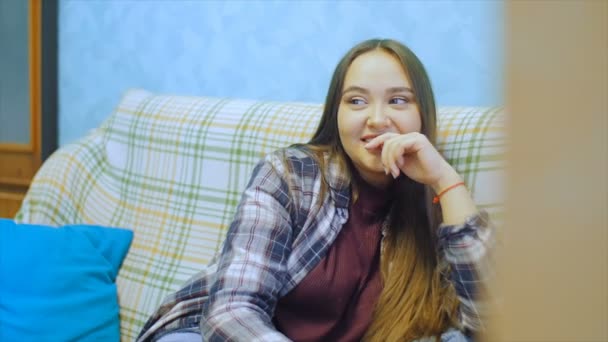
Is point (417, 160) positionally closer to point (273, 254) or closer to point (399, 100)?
point (399, 100)

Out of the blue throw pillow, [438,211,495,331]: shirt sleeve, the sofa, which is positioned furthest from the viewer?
the sofa

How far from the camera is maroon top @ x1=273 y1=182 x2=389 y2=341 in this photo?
1.08 metres

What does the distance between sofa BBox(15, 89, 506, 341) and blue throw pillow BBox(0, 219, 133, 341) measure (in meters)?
0.08

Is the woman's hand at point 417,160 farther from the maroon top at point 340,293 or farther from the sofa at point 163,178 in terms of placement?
the sofa at point 163,178

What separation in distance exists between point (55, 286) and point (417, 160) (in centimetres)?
86

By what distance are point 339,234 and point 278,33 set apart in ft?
2.49

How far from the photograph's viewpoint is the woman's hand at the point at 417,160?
104cm

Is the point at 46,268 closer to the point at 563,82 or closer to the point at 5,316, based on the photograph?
the point at 5,316

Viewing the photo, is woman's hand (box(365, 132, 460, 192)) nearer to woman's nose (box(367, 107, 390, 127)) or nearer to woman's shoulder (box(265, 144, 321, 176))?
woman's nose (box(367, 107, 390, 127))

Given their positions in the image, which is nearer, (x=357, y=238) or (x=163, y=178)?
(x=357, y=238)

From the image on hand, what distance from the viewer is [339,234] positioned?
1125mm

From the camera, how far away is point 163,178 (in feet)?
5.25

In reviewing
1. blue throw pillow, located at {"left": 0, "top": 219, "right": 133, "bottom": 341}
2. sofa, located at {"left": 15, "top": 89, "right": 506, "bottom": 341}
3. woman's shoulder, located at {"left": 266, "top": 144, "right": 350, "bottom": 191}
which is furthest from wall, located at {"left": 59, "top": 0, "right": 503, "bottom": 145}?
blue throw pillow, located at {"left": 0, "top": 219, "right": 133, "bottom": 341}

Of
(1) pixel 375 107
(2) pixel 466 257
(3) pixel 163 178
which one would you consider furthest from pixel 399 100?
(3) pixel 163 178
